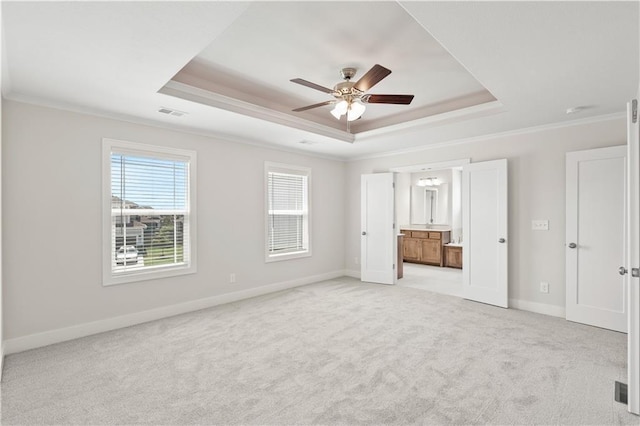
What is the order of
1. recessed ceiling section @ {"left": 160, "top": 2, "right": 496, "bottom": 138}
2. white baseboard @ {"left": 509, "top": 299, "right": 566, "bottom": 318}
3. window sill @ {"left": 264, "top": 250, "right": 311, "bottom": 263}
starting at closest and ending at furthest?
recessed ceiling section @ {"left": 160, "top": 2, "right": 496, "bottom": 138}
white baseboard @ {"left": 509, "top": 299, "right": 566, "bottom": 318}
window sill @ {"left": 264, "top": 250, "right": 311, "bottom": 263}

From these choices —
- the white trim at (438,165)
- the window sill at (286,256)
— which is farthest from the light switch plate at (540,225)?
the window sill at (286,256)

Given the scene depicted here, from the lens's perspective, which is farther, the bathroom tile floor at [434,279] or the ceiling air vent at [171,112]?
the bathroom tile floor at [434,279]

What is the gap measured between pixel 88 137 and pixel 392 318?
4041mm

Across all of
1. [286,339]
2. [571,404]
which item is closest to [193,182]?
[286,339]

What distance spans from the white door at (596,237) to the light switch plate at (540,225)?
28cm

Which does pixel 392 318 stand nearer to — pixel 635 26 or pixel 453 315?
pixel 453 315

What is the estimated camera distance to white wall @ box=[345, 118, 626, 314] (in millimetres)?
4023

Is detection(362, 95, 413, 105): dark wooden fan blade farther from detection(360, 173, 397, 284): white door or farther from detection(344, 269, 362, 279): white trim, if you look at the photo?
detection(344, 269, 362, 279): white trim

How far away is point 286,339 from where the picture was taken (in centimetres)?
337

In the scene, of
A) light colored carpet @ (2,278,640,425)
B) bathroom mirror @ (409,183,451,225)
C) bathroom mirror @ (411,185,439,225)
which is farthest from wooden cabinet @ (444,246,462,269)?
light colored carpet @ (2,278,640,425)

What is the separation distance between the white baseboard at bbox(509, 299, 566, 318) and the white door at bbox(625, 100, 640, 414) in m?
2.22

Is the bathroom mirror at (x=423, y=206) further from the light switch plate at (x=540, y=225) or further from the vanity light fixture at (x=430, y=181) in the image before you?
the light switch plate at (x=540, y=225)

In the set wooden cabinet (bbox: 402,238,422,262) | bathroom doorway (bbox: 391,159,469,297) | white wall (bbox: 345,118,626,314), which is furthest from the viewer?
wooden cabinet (bbox: 402,238,422,262)

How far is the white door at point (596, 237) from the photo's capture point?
12.0 ft
